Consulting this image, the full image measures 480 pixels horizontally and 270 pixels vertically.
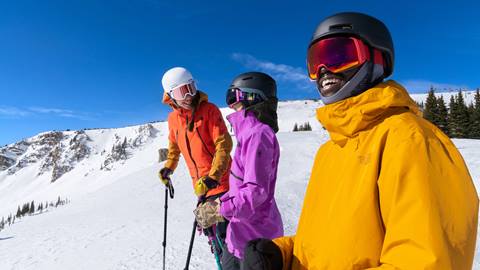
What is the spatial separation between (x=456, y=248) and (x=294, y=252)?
786 millimetres

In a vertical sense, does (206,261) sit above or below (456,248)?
below

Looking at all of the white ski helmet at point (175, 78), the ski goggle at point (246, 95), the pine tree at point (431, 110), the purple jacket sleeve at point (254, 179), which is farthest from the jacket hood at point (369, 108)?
the pine tree at point (431, 110)

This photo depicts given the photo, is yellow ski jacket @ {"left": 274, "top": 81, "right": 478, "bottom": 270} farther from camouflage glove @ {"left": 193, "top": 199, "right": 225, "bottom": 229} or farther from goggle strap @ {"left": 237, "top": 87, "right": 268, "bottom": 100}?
goggle strap @ {"left": 237, "top": 87, "right": 268, "bottom": 100}

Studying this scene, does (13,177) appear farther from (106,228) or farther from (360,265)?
(360,265)

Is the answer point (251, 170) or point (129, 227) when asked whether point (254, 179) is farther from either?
point (129, 227)

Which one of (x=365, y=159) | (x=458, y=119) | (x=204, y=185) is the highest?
(x=458, y=119)

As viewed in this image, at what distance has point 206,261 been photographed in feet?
17.7

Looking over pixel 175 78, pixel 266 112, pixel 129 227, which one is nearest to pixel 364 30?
pixel 266 112

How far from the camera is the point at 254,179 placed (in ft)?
7.82

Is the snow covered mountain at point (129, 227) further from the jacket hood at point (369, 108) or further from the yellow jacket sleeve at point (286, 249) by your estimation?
the jacket hood at point (369, 108)

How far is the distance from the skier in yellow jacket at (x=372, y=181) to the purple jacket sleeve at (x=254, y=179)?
705 mm

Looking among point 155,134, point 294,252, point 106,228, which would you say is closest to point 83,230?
point 106,228

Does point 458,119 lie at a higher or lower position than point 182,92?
higher

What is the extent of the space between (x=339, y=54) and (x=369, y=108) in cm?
42
